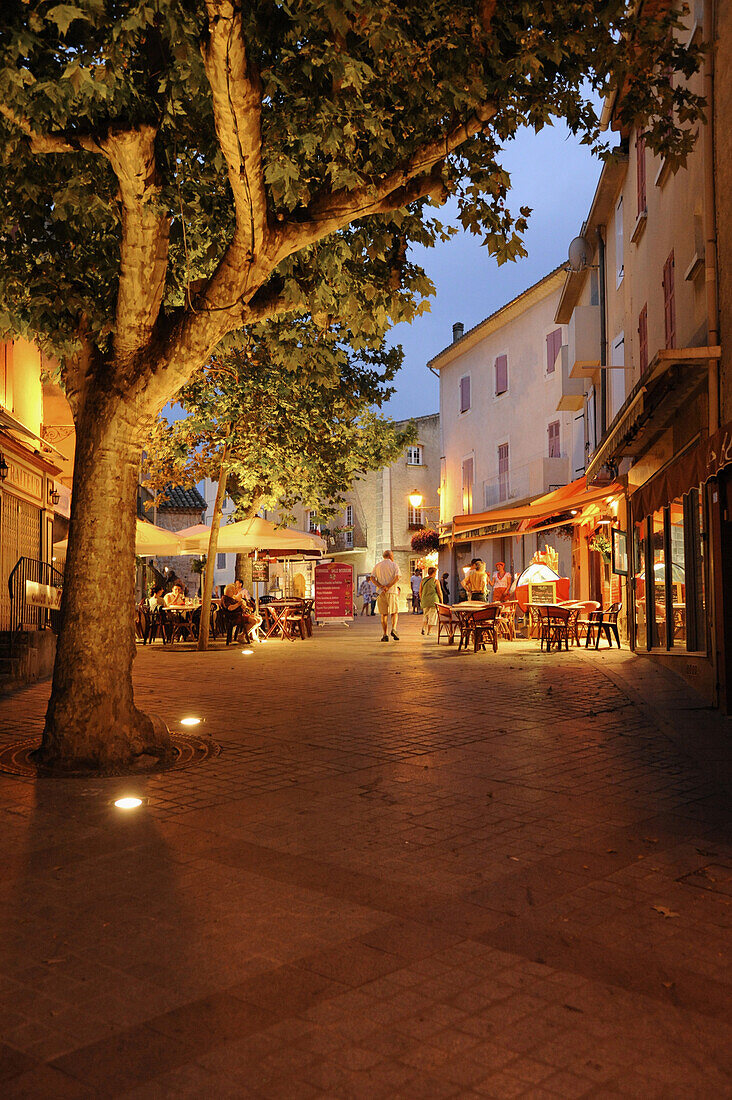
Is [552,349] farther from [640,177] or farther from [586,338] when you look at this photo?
[640,177]

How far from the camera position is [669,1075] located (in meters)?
2.53

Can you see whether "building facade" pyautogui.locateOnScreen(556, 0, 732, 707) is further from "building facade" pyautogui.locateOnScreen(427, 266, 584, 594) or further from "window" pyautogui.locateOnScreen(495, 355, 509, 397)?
"window" pyautogui.locateOnScreen(495, 355, 509, 397)

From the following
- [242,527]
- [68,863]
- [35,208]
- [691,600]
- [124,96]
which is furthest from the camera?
[242,527]

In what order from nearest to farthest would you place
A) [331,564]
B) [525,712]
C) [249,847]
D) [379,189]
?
[249,847], [379,189], [525,712], [331,564]

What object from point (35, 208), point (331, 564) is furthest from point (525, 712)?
point (331, 564)

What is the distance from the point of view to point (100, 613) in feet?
22.8

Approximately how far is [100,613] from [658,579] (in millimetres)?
10005

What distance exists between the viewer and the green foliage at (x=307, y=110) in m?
5.96

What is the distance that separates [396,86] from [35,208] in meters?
3.09

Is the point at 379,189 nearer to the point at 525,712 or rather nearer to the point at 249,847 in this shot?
the point at 249,847

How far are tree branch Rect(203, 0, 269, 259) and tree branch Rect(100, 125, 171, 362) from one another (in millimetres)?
569

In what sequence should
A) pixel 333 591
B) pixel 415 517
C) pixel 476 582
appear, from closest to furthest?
pixel 476 582 < pixel 333 591 < pixel 415 517

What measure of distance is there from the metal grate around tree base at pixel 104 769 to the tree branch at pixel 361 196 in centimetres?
380

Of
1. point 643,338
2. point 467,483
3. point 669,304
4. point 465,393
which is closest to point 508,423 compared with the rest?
point 467,483
